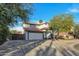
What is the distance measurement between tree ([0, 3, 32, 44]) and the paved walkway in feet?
2.41

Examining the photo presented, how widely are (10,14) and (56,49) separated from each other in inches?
52.5

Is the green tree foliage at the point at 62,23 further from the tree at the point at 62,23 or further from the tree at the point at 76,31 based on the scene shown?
the tree at the point at 76,31

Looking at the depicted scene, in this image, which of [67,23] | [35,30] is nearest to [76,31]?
[67,23]

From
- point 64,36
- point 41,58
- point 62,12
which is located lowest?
point 41,58

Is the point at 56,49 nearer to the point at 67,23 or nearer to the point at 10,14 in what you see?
the point at 67,23

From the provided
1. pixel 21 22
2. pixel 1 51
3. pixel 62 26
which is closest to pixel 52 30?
pixel 62 26

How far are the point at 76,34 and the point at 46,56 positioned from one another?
856 millimetres

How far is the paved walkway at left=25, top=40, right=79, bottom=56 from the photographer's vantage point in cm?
772

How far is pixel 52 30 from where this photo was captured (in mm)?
7836

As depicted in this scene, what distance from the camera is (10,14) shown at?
7895 mm

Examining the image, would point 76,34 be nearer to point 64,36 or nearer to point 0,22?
point 64,36

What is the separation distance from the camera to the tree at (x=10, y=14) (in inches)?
308

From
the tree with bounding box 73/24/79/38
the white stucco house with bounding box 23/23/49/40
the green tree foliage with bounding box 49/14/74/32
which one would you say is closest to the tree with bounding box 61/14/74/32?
the green tree foliage with bounding box 49/14/74/32

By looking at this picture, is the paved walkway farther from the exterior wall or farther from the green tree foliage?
the green tree foliage
